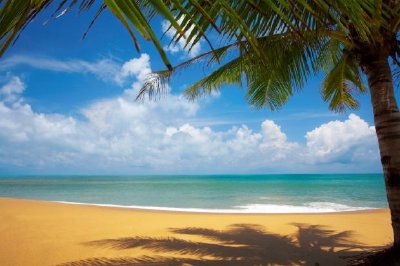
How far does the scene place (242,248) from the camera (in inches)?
224

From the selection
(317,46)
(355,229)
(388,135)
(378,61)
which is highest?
(317,46)

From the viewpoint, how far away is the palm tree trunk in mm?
3766

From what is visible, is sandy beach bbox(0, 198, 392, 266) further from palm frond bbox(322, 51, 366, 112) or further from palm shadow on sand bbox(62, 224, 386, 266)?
palm frond bbox(322, 51, 366, 112)

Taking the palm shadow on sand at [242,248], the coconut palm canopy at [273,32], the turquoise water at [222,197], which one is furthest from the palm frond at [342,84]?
the turquoise water at [222,197]

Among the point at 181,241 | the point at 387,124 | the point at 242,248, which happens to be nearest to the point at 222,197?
the point at 181,241

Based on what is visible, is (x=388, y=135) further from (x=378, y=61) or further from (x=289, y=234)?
(x=289, y=234)

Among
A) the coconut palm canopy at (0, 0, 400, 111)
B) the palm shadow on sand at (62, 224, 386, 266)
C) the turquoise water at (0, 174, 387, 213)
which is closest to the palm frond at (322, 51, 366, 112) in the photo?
the coconut palm canopy at (0, 0, 400, 111)

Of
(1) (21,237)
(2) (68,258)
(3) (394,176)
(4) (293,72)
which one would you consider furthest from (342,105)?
(1) (21,237)

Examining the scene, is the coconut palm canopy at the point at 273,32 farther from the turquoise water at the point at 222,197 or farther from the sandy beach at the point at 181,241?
the turquoise water at the point at 222,197

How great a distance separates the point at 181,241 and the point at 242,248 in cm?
115

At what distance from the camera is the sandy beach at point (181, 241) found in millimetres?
5059

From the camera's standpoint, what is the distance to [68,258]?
5152 millimetres

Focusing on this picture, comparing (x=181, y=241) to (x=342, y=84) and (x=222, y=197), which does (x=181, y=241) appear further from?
(x=222, y=197)

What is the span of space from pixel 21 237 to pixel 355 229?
7.45 m
